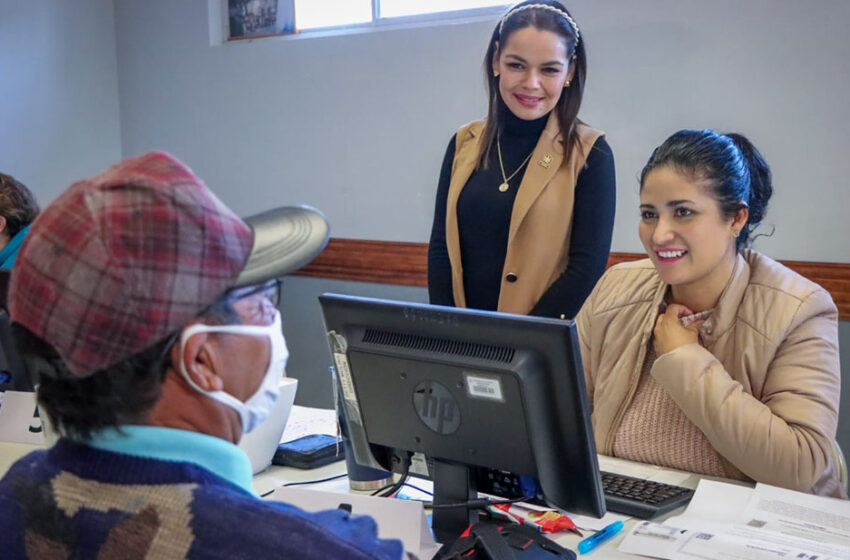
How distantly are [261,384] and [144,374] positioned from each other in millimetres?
149

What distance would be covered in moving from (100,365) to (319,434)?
1.21 metres

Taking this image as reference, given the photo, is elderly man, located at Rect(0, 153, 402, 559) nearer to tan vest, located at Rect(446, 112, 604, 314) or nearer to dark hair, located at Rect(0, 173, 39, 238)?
tan vest, located at Rect(446, 112, 604, 314)

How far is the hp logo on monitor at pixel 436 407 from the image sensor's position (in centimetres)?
142

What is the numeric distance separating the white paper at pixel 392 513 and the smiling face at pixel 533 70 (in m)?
1.24

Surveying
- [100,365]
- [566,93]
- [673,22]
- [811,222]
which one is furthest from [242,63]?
[100,365]

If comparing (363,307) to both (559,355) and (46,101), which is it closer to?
(559,355)

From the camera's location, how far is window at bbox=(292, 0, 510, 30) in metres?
3.77

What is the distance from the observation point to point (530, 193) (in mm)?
2352

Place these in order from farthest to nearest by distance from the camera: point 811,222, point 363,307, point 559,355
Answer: point 811,222, point 363,307, point 559,355

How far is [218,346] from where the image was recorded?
913 mm

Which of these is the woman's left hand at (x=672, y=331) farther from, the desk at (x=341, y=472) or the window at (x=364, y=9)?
the window at (x=364, y=9)

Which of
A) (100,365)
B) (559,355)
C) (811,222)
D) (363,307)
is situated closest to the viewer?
(100,365)

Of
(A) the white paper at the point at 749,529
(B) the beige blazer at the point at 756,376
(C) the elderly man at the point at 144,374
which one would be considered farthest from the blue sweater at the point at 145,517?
(B) the beige blazer at the point at 756,376

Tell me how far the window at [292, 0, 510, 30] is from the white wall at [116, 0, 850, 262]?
0.11 meters
